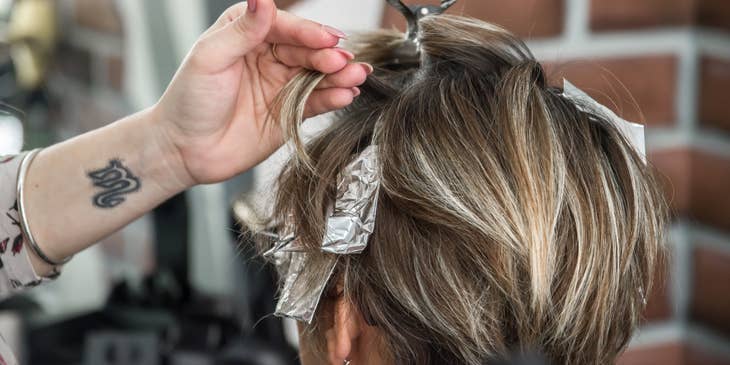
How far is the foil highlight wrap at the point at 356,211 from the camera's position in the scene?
630 millimetres

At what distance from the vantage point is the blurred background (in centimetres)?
99

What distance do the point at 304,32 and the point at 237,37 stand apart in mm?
47

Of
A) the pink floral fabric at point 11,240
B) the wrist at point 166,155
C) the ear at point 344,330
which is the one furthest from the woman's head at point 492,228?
the pink floral fabric at point 11,240

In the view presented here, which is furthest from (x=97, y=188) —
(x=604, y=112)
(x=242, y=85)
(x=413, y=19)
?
(x=604, y=112)

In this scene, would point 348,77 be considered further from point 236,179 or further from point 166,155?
point 236,179

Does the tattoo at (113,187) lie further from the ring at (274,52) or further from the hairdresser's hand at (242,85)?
the ring at (274,52)

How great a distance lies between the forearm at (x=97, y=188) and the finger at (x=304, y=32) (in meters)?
0.15

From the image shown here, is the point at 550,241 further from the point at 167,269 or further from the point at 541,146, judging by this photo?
the point at 167,269

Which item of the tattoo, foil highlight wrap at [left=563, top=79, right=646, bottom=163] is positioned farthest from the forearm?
foil highlight wrap at [left=563, top=79, right=646, bottom=163]

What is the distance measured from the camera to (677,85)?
3.31ft

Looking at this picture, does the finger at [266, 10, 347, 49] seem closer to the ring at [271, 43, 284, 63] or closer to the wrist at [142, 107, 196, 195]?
the ring at [271, 43, 284, 63]

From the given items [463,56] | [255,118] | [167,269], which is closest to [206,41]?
[255,118]

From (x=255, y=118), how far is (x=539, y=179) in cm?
24

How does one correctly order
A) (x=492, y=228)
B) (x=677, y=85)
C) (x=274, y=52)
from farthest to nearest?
(x=677, y=85), (x=274, y=52), (x=492, y=228)
